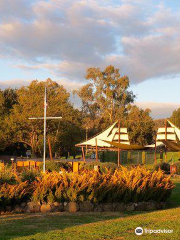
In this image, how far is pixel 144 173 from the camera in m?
12.2

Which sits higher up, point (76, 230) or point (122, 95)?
point (122, 95)

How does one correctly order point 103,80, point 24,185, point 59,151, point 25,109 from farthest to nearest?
point 103,80 < point 59,151 < point 25,109 < point 24,185

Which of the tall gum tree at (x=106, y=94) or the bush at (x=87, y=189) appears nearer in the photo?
the bush at (x=87, y=189)

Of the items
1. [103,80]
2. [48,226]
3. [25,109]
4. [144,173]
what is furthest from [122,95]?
[48,226]

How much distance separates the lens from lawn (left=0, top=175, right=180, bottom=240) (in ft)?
21.8

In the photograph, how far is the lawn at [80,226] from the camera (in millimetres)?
6656

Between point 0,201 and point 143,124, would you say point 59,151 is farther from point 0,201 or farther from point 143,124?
point 0,201

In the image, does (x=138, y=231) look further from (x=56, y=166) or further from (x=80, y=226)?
(x=56, y=166)

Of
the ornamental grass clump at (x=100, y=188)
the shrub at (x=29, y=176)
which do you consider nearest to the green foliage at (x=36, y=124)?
the shrub at (x=29, y=176)

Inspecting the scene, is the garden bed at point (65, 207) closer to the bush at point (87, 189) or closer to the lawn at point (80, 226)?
the bush at point (87, 189)

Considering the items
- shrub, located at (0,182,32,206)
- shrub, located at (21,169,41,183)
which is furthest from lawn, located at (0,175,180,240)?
shrub, located at (21,169,41,183)

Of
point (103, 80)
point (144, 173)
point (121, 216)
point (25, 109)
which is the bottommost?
point (121, 216)

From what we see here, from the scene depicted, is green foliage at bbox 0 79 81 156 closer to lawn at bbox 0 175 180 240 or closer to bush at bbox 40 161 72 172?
bush at bbox 40 161 72 172

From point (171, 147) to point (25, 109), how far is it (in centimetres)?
2022
